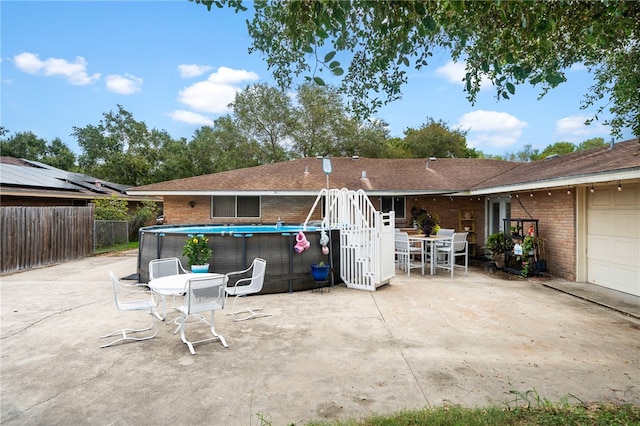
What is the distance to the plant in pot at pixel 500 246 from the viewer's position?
9.91m

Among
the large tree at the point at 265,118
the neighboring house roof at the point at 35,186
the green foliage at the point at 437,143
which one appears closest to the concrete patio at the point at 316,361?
the neighboring house roof at the point at 35,186

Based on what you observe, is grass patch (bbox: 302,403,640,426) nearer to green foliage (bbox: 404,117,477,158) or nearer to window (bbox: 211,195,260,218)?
window (bbox: 211,195,260,218)

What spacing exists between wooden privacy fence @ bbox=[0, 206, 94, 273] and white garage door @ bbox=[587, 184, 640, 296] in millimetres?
14595

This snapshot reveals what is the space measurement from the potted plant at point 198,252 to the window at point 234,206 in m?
7.59

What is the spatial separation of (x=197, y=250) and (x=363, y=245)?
11.0 feet

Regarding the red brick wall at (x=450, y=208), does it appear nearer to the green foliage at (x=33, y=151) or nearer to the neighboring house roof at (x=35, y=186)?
the neighboring house roof at (x=35, y=186)

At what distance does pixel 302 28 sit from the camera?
2.92 m

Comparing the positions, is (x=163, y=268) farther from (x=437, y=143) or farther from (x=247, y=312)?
(x=437, y=143)

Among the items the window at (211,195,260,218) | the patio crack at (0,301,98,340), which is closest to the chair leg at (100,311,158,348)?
the patio crack at (0,301,98,340)

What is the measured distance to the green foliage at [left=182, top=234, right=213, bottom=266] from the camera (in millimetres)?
6781

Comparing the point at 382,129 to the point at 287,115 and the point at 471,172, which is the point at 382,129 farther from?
the point at 471,172

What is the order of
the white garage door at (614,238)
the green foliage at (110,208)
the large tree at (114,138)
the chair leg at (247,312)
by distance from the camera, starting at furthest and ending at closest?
the large tree at (114,138) → the green foliage at (110,208) → the white garage door at (614,238) → the chair leg at (247,312)

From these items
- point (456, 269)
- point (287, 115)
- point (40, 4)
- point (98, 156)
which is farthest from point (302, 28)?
point (98, 156)

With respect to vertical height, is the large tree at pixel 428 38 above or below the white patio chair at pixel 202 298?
above
